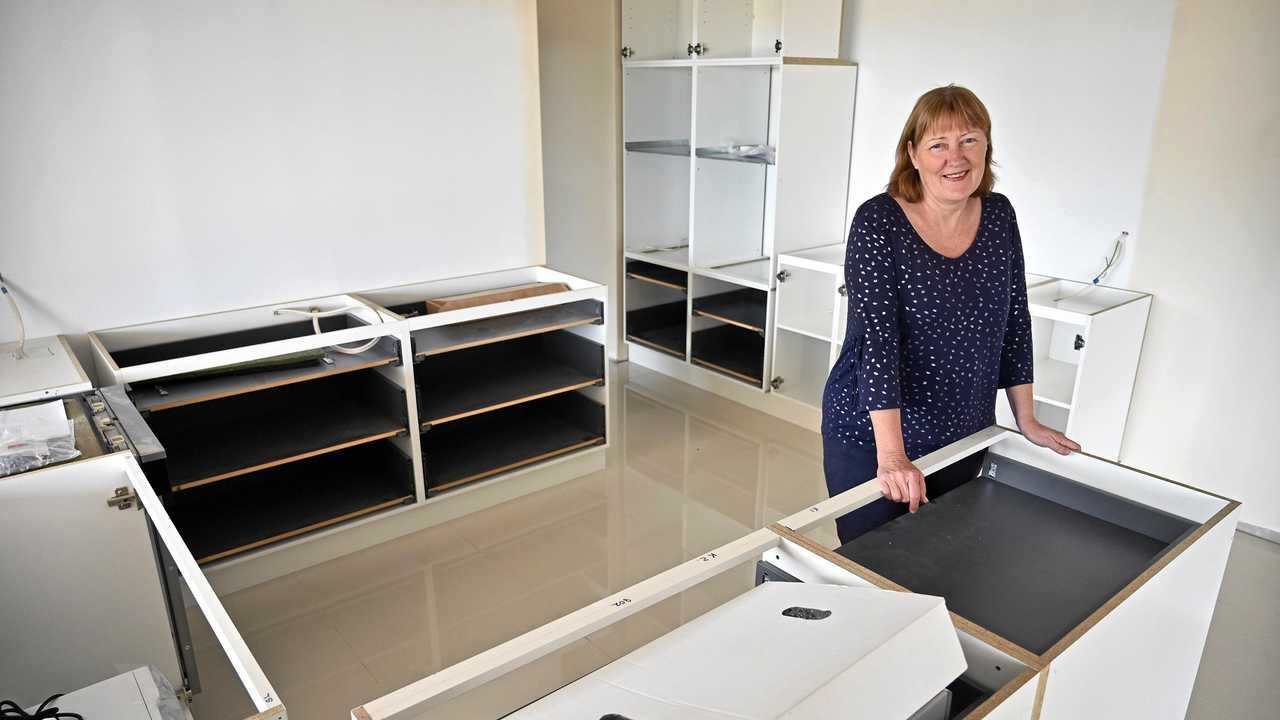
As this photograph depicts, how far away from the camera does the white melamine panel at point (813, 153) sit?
379 cm

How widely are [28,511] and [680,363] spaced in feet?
11.2

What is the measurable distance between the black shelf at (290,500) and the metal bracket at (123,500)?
80 centimetres

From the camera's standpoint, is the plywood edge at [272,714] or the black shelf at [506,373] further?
the black shelf at [506,373]

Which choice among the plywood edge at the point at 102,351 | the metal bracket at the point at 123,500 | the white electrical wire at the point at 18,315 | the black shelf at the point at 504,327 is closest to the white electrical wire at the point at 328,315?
the black shelf at the point at 504,327

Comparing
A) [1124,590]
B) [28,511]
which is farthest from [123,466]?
[1124,590]

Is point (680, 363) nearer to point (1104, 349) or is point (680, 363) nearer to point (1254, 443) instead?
point (1104, 349)

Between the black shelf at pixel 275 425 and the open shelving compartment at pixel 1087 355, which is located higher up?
the open shelving compartment at pixel 1087 355

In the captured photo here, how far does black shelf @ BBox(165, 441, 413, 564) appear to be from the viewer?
273 centimetres

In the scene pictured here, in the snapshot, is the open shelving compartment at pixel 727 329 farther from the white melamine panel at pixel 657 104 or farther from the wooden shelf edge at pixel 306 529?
the wooden shelf edge at pixel 306 529

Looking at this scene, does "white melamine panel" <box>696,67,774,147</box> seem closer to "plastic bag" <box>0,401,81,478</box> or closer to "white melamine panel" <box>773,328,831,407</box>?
"white melamine panel" <box>773,328,831,407</box>

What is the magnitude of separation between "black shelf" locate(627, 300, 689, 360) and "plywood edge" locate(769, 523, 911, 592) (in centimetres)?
342

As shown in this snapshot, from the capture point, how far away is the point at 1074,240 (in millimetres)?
3357

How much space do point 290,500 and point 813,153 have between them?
9.06 feet

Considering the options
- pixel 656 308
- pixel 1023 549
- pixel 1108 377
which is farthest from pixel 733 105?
pixel 1023 549
